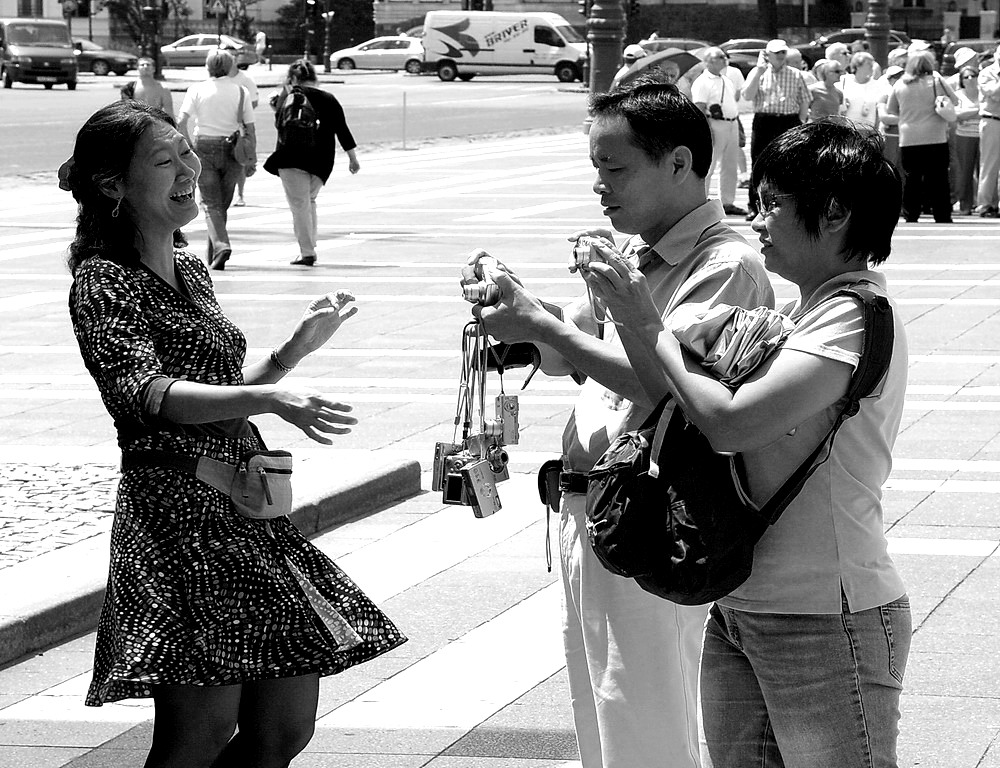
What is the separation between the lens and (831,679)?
2.81m

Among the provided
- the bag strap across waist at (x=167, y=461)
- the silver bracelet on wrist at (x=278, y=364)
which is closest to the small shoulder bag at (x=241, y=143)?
the silver bracelet on wrist at (x=278, y=364)

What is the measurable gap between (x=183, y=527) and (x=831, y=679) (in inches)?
54.1

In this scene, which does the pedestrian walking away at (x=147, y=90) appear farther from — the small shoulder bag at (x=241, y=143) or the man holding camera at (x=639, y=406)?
the man holding camera at (x=639, y=406)

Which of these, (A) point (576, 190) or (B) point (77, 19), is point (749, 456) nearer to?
(A) point (576, 190)

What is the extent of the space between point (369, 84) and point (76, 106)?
1726 centimetres

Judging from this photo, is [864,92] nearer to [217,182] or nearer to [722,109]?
[722,109]

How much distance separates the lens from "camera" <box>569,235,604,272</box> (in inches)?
116

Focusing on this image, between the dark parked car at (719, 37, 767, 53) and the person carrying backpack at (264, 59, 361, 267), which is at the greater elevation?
the dark parked car at (719, 37, 767, 53)

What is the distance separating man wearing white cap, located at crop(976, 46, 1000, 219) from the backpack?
25.3 feet

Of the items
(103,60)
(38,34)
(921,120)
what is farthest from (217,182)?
(103,60)

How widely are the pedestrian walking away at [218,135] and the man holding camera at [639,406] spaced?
1168 centimetres

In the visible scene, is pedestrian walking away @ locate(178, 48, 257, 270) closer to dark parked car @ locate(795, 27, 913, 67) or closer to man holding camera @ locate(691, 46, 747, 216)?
man holding camera @ locate(691, 46, 747, 216)

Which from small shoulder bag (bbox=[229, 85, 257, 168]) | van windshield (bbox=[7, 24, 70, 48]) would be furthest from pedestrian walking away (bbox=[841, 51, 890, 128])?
van windshield (bbox=[7, 24, 70, 48])

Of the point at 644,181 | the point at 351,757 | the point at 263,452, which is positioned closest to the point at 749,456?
the point at 644,181
